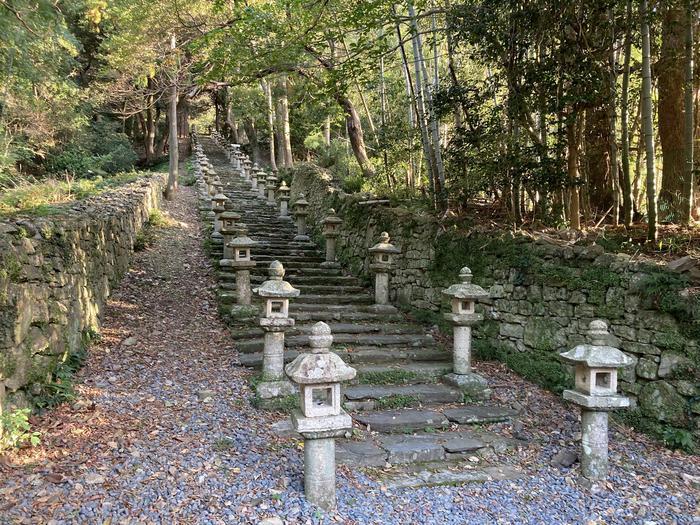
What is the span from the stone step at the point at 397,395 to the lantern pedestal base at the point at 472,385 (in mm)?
81

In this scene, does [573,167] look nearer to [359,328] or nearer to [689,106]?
[689,106]

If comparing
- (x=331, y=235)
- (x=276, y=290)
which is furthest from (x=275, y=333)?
(x=331, y=235)

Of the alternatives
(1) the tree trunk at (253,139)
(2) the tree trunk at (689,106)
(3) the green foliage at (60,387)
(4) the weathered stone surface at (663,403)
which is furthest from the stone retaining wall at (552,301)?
(1) the tree trunk at (253,139)

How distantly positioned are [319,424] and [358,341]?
10.9 ft

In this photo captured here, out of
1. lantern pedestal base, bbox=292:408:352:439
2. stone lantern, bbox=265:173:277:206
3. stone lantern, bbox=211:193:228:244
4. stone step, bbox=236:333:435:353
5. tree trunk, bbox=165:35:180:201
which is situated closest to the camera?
lantern pedestal base, bbox=292:408:352:439

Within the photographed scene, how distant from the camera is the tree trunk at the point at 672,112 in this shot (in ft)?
19.1

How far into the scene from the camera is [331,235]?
385 inches

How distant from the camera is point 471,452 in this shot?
449 cm

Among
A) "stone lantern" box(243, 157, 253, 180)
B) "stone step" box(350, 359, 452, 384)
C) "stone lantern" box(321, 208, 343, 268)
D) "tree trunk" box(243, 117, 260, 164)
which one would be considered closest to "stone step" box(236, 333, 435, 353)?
"stone step" box(350, 359, 452, 384)

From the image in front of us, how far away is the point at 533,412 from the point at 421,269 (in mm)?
3120

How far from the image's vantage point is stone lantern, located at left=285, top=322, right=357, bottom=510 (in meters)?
3.41

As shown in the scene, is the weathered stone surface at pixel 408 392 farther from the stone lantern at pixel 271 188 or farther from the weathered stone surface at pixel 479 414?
the stone lantern at pixel 271 188

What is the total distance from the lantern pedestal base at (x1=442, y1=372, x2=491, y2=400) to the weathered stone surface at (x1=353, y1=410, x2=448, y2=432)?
0.63 metres

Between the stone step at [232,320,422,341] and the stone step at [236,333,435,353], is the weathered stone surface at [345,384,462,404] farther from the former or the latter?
the stone step at [232,320,422,341]
